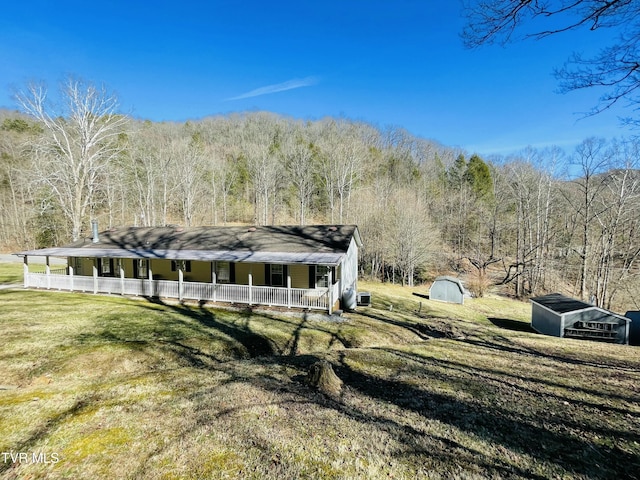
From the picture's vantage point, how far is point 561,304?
727 inches

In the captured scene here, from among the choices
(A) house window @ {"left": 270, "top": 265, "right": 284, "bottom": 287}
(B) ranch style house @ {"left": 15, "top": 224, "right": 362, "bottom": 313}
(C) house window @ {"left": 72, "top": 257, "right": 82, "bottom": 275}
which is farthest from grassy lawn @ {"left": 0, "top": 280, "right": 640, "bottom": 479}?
(C) house window @ {"left": 72, "top": 257, "right": 82, "bottom": 275}

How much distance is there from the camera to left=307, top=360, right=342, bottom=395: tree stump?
6.67 m

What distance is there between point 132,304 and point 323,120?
207 feet

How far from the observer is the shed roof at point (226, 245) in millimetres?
14852

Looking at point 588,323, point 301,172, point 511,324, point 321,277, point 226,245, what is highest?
point 301,172

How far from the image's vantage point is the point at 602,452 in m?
4.75

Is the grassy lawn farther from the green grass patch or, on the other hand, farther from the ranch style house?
the green grass patch

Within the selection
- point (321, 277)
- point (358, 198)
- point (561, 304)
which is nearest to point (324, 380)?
point (321, 277)

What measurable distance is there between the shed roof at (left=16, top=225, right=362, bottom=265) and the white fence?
Result: 143 centimetres

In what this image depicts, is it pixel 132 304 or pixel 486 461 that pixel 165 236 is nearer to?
pixel 132 304

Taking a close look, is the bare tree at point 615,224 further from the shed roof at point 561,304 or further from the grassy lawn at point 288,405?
the grassy lawn at point 288,405

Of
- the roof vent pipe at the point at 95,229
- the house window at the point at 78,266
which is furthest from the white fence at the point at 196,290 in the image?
the roof vent pipe at the point at 95,229

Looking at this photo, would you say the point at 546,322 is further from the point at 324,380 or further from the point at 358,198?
the point at 358,198

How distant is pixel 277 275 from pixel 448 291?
52.8ft
